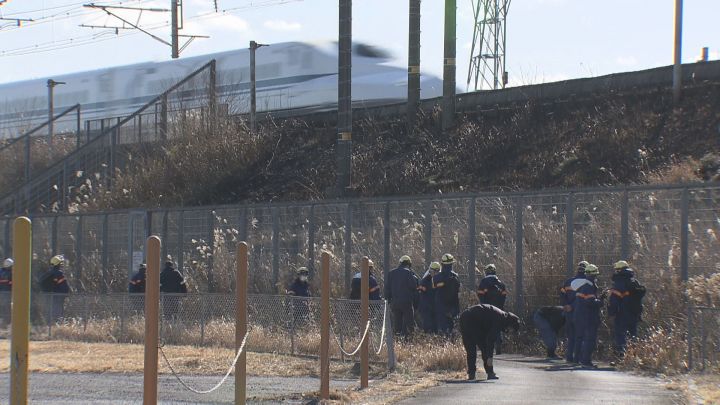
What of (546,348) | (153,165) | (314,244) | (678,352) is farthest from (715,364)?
(153,165)

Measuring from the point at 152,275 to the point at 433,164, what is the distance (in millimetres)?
24996

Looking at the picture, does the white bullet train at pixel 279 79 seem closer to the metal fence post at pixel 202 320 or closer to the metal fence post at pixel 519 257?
the metal fence post at pixel 519 257

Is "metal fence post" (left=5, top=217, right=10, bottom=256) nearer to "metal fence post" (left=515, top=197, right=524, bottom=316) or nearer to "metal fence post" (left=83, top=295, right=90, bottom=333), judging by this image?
"metal fence post" (left=83, top=295, right=90, bottom=333)

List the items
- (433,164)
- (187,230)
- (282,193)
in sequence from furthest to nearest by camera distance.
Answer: (282,193), (433,164), (187,230)

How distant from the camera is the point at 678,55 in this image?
27.5m

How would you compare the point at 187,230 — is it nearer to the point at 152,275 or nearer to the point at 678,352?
the point at 678,352

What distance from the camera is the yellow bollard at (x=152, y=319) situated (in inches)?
325

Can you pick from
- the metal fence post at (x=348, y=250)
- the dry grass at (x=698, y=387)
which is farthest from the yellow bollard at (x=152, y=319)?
the metal fence post at (x=348, y=250)

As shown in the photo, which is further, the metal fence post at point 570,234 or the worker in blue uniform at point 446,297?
the metal fence post at point 570,234

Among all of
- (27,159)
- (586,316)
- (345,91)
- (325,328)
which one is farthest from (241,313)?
(27,159)

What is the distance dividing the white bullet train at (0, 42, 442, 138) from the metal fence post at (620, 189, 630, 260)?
20274mm

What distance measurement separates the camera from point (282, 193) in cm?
3634

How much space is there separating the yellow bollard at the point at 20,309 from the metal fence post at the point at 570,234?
623 inches

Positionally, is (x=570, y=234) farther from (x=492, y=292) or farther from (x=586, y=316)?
(x=586, y=316)
